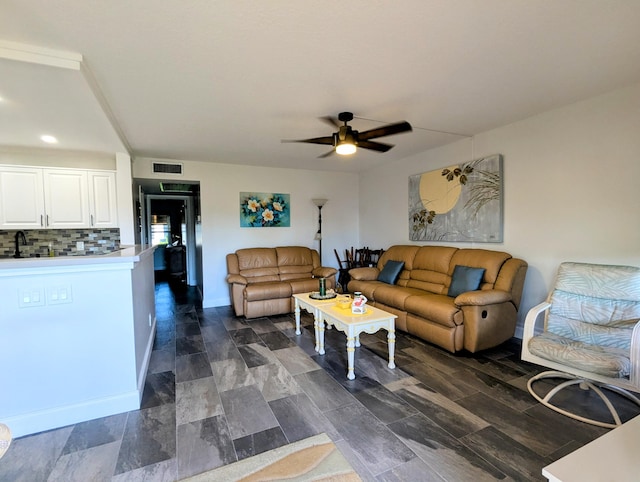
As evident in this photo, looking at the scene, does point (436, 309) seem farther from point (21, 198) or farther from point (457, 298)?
point (21, 198)

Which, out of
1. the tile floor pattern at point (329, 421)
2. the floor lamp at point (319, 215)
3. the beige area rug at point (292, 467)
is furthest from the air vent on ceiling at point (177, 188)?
the beige area rug at point (292, 467)

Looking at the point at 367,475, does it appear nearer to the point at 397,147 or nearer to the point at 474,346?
the point at 474,346

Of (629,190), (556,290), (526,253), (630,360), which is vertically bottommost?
(630,360)

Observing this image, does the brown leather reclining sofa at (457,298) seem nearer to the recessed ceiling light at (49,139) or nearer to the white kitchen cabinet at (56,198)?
the white kitchen cabinet at (56,198)

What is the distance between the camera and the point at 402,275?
15.0 ft

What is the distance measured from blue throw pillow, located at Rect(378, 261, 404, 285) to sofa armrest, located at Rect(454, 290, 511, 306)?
4.78ft

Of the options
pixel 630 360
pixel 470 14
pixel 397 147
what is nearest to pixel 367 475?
pixel 630 360

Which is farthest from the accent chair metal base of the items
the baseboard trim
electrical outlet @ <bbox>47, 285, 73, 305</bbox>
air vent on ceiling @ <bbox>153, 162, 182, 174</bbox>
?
air vent on ceiling @ <bbox>153, 162, 182, 174</bbox>

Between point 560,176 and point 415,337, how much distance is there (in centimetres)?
231

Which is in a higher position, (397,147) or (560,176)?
(397,147)

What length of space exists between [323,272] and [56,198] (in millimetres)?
3822

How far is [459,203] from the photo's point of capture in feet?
13.6

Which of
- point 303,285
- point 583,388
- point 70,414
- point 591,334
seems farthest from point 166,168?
point 583,388

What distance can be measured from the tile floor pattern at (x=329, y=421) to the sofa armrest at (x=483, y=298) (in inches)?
22.4
